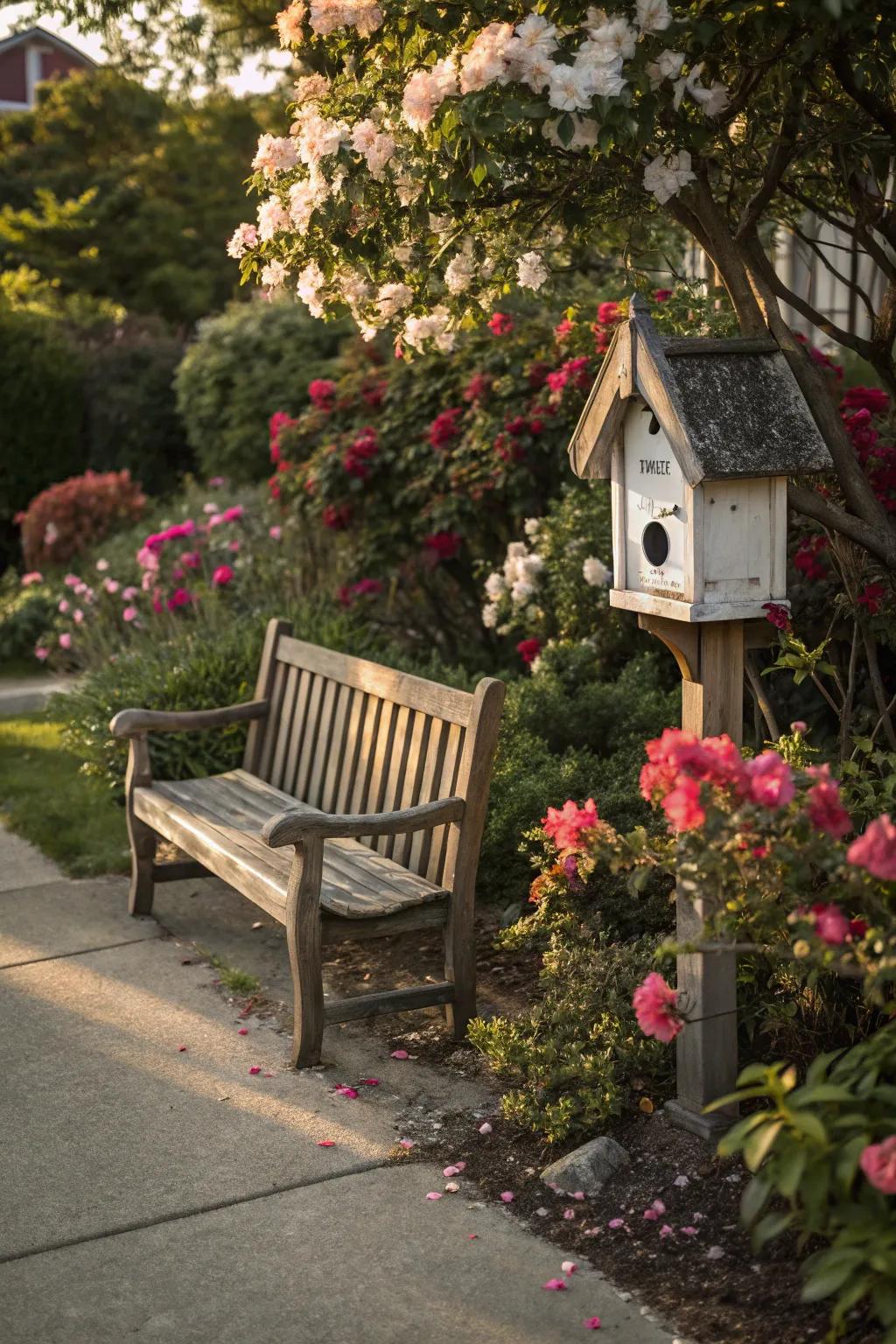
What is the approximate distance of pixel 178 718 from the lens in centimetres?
533

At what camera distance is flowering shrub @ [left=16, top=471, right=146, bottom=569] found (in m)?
11.3

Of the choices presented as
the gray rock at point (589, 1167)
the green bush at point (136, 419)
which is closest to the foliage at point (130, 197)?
the green bush at point (136, 419)

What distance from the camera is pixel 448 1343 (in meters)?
2.79

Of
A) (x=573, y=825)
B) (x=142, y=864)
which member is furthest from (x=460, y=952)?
(x=142, y=864)

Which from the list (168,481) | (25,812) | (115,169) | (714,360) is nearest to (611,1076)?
(714,360)

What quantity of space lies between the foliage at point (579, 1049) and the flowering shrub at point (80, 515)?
26.8 feet

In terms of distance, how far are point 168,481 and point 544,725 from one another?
9285mm

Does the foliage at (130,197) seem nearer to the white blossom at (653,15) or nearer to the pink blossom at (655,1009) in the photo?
the white blossom at (653,15)

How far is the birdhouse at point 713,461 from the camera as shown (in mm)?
3252

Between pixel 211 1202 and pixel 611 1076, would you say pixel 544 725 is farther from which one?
pixel 211 1202

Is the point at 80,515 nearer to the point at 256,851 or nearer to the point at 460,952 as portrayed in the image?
the point at 256,851

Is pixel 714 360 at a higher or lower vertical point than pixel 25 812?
higher

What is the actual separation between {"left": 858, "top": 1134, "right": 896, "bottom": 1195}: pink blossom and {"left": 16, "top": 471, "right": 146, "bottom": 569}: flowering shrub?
31.9 ft

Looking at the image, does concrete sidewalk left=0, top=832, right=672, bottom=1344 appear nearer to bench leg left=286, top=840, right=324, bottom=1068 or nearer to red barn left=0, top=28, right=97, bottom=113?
bench leg left=286, top=840, right=324, bottom=1068
